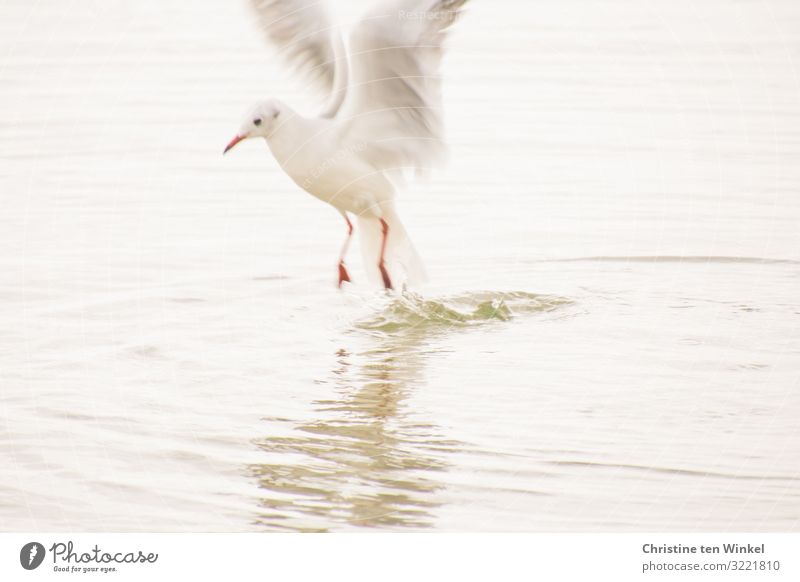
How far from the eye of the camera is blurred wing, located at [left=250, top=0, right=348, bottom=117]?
609cm

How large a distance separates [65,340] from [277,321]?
0.88 m

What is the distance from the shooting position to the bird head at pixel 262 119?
19.7 ft

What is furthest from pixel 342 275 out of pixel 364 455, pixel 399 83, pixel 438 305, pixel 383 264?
pixel 364 455

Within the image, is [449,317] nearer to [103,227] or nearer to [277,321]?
[277,321]

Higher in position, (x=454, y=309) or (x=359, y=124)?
(x=359, y=124)

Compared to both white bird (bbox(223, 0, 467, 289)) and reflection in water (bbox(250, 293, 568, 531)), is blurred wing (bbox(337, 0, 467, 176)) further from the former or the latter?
reflection in water (bbox(250, 293, 568, 531))

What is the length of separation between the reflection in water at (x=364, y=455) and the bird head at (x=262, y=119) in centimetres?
100

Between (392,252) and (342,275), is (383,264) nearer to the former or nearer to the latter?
(392,252)

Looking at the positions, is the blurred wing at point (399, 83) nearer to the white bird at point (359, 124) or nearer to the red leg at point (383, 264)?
the white bird at point (359, 124)

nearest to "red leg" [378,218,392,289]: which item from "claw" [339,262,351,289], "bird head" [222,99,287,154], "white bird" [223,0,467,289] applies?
"white bird" [223,0,467,289]

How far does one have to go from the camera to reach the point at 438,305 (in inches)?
245

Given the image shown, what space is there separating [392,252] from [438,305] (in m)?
0.38

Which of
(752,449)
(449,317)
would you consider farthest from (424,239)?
(752,449)

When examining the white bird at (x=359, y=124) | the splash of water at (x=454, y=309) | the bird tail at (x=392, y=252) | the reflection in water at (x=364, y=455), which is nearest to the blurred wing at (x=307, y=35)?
the white bird at (x=359, y=124)
